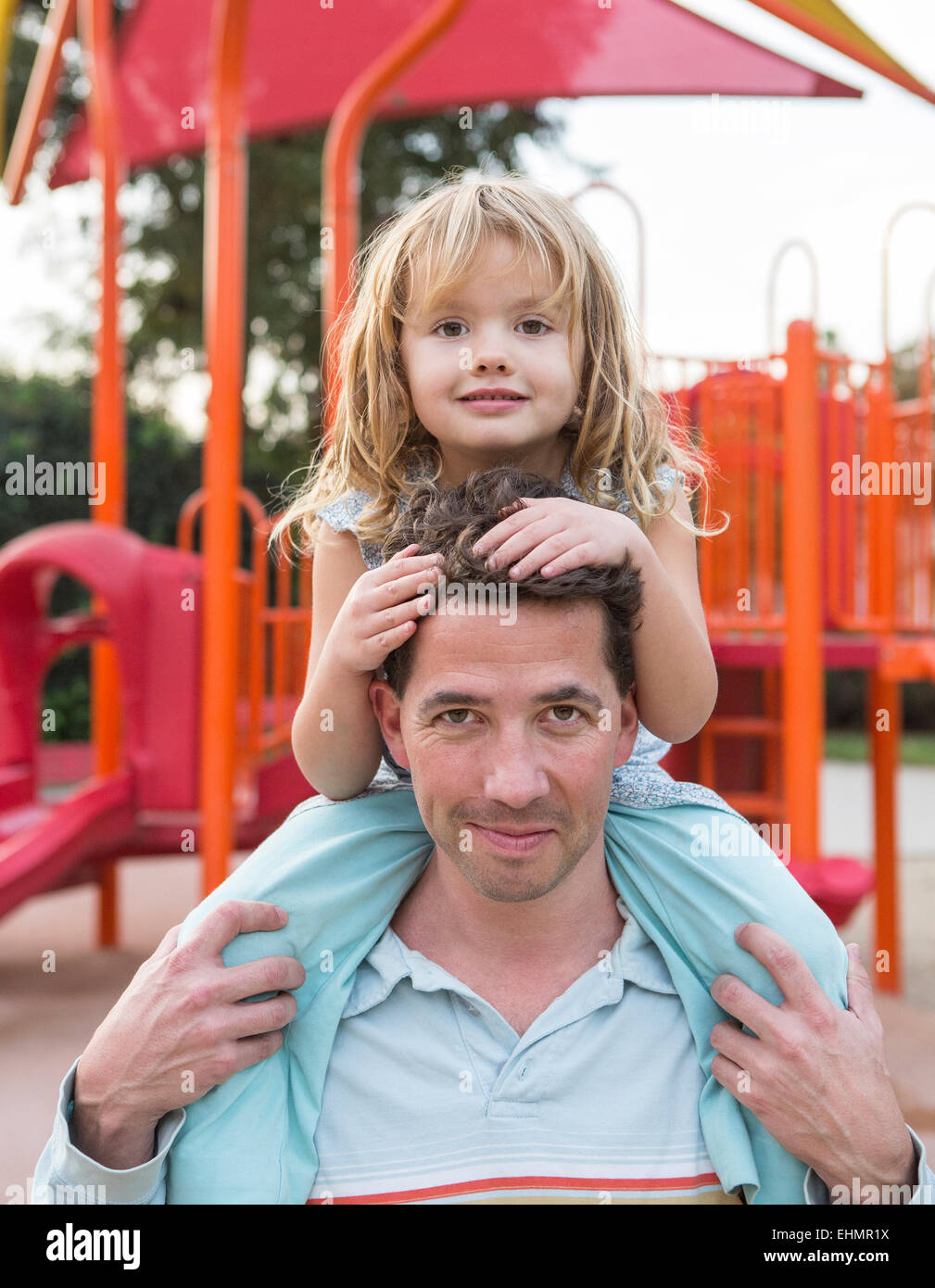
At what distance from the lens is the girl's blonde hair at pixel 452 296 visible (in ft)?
6.74

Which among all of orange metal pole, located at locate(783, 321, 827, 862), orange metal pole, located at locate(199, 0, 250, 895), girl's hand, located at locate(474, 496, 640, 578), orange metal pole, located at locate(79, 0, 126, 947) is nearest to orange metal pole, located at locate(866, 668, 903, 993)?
orange metal pole, located at locate(783, 321, 827, 862)

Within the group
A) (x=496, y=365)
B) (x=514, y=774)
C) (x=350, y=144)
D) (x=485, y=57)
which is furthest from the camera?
(x=485, y=57)

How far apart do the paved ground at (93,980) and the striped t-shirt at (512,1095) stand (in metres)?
2.22

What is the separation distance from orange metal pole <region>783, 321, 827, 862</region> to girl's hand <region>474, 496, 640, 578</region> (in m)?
2.89

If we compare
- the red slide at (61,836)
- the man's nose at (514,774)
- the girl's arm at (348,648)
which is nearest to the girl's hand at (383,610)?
the girl's arm at (348,648)

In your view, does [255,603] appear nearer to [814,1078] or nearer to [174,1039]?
[174,1039]

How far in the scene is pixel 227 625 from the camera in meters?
4.17

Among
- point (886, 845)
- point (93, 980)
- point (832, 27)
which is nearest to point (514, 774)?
point (832, 27)

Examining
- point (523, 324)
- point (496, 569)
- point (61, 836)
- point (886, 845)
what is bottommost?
point (886, 845)

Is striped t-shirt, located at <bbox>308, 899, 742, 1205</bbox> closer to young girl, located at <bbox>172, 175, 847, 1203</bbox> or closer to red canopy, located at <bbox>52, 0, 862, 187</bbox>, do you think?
young girl, located at <bbox>172, 175, 847, 1203</bbox>

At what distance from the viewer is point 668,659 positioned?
1.85 m

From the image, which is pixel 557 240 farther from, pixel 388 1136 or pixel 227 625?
pixel 227 625

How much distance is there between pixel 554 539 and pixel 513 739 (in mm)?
274

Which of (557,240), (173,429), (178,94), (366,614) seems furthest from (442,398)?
(173,429)
